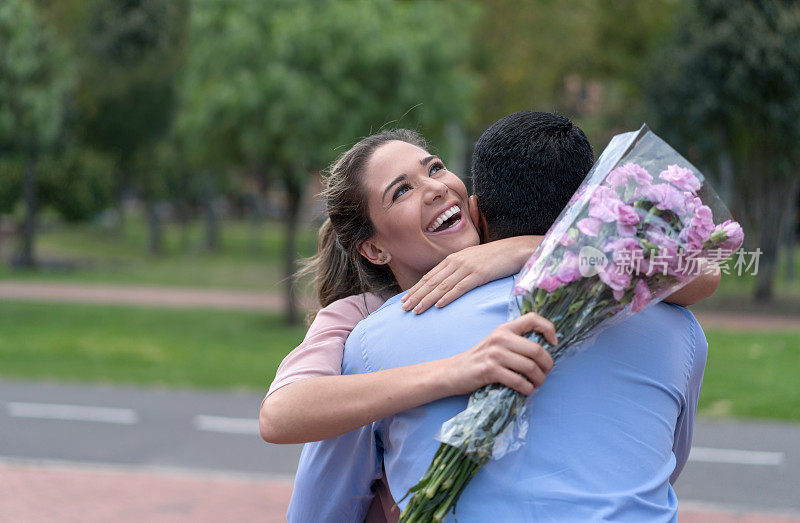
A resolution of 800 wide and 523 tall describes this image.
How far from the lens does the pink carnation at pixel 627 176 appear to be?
1.60 m

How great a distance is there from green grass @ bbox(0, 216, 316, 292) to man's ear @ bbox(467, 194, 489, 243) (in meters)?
16.9

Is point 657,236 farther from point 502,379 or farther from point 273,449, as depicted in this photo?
point 273,449

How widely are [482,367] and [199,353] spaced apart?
463 inches

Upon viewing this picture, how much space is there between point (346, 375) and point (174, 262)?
29160 mm

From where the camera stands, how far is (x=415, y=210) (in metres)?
1.88

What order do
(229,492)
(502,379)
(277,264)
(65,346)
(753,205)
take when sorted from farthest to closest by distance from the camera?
(277,264) → (753,205) → (65,346) → (229,492) → (502,379)

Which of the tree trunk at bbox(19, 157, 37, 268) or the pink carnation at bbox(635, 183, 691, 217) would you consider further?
the tree trunk at bbox(19, 157, 37, 268)

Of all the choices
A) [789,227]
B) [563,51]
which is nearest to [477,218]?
[563,51]

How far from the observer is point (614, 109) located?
90.4 ft

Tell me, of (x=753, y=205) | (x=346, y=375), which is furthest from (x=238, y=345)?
(x=346, y=375)

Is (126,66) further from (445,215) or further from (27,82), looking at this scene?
(445,215)

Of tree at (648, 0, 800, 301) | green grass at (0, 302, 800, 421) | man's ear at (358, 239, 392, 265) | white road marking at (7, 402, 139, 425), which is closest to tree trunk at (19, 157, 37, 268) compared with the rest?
green grass at (0, 302, 800, 421)

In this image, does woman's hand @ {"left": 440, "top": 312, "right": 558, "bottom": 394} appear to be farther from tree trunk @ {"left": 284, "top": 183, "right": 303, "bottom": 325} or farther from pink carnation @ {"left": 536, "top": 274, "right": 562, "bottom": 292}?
tree trunk @ {"left": 284, "top": 183, "right": 303, "bottom": 325}

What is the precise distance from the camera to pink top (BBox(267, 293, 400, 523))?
172cm
